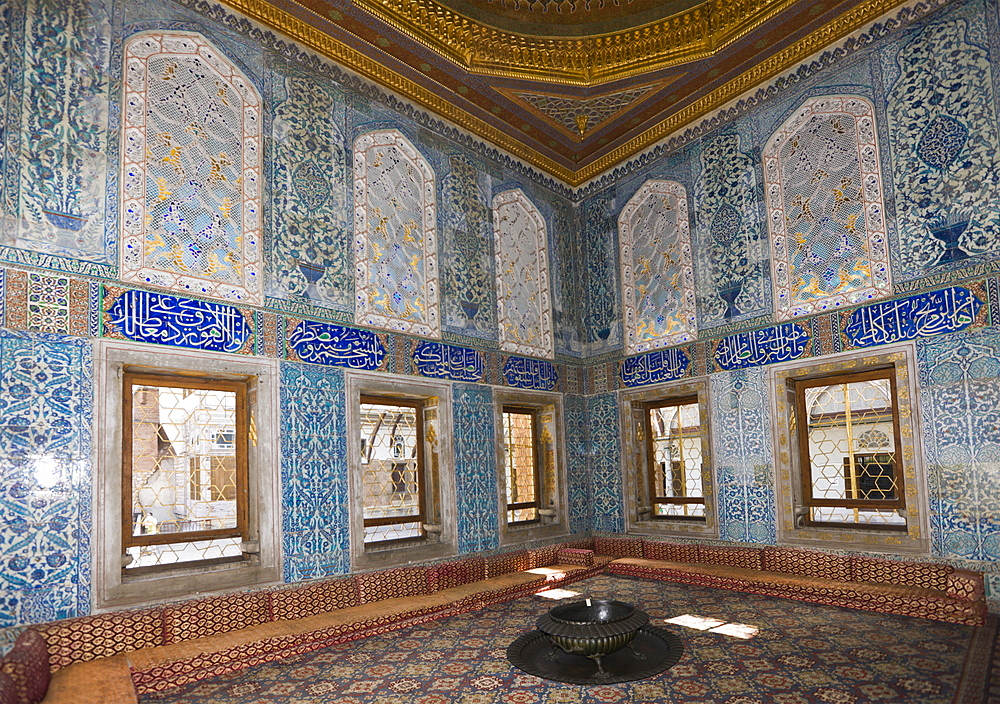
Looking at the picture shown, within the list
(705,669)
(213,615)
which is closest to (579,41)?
(705,669)

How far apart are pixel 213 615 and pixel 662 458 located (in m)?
5.00

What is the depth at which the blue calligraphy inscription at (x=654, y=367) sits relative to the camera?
7.11 m

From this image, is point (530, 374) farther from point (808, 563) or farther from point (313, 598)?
point (313, 598)

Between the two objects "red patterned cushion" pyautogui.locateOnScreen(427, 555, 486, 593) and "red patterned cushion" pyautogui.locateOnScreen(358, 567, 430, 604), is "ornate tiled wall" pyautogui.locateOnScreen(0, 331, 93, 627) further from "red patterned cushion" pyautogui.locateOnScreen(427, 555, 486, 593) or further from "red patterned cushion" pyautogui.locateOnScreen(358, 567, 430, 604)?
"red patterned cushion" pyautogui.locateOnScreen(427, 555, 486, 593)

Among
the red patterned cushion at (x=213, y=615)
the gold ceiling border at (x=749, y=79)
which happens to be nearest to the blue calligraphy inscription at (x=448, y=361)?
the red patterned cushion at (x=213, y=615)

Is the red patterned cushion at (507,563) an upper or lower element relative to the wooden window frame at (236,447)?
lower

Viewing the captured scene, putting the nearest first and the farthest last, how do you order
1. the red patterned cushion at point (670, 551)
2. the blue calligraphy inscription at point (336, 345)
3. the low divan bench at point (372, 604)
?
1. the low divan bench at point (372, 604)
2. the blue calligraphy inscription at point (336, 345)
3. the red patterned cushion at point (670, 551)

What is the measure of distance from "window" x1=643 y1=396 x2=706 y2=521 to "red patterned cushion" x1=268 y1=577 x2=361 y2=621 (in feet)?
12.1

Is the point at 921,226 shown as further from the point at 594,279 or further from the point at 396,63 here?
the point at 396,63

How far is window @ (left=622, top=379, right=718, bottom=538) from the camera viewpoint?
7199 mm

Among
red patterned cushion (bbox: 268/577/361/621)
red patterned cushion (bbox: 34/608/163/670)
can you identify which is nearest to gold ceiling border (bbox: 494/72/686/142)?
red patterned cushion (bbox: 268/577/361/621)

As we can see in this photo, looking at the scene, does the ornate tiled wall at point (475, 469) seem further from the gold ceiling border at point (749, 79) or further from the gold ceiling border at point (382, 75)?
the gold ceiling border at point (749, 79)

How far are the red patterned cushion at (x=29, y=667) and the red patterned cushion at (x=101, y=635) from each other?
0.24 metres

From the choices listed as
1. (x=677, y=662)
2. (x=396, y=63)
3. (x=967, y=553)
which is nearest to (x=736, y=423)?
(x=967, y=553)
